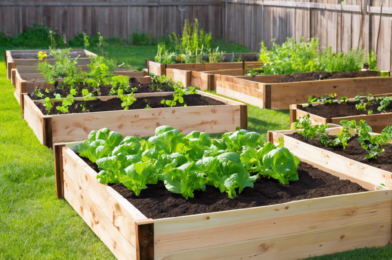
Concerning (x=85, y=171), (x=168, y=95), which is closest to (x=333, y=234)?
(x=85, y=171)

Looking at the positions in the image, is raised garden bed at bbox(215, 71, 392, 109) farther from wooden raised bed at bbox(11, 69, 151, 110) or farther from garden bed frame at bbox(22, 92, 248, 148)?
wooden raised bed at bbox(11, 69, 151, 110)

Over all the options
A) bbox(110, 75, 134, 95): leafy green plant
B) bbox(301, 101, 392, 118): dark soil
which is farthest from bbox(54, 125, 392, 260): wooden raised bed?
bbox(110, 75, 134, 95): leafy green plant

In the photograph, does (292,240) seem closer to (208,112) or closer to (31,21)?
(208,112)

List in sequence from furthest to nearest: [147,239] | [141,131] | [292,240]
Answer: [141,131]
[292,240]
[147,239]

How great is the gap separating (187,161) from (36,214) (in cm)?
114

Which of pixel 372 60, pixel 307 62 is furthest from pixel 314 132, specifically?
pixel 372 60

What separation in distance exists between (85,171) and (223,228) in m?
1.10

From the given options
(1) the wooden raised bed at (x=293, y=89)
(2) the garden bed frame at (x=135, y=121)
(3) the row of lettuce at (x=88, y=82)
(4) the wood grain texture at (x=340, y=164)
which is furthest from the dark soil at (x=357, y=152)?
(1) the wooden raised bed at (x=293, y=89)

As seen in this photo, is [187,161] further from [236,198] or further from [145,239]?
[145,239]

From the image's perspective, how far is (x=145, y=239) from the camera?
2.51m

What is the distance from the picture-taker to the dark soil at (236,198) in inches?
113

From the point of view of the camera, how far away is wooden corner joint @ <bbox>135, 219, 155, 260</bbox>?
8.19ft

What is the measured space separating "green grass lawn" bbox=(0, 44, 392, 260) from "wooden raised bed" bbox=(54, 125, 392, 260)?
0.11m

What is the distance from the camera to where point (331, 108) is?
18.9ft
